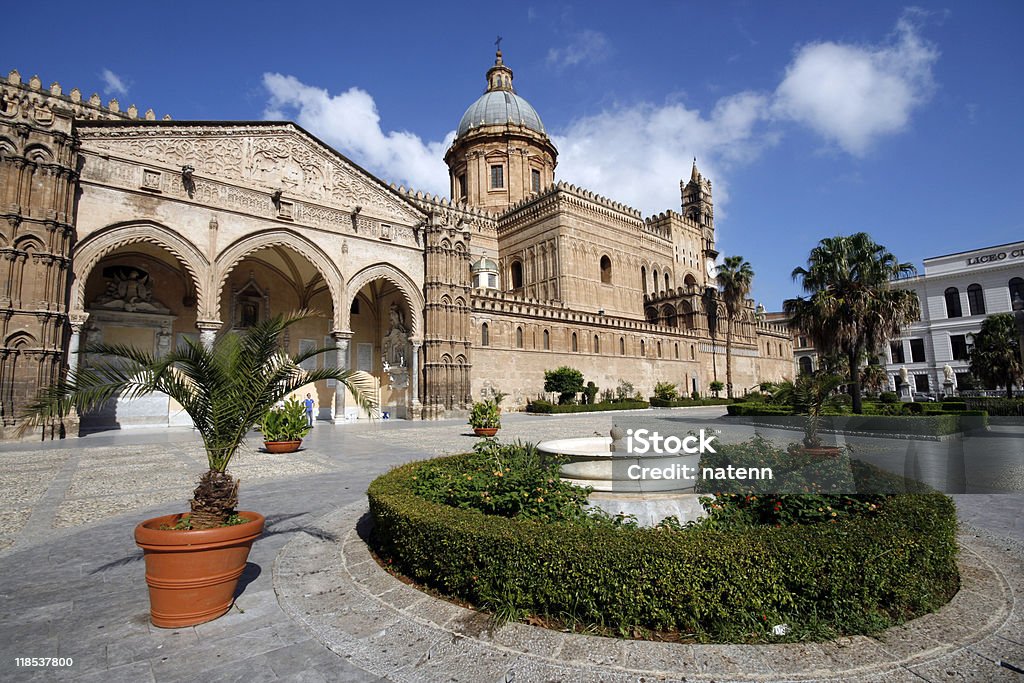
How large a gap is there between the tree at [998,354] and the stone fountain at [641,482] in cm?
3359

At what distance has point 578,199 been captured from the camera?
43688mm

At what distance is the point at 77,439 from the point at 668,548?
68.3 ft

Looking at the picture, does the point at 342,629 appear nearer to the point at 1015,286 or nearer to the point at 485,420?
the point at 485,420

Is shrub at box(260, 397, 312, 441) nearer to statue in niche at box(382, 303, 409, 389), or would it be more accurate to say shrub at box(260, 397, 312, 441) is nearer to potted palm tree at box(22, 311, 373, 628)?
potted palm tree at box(22, 311, 373, 628)

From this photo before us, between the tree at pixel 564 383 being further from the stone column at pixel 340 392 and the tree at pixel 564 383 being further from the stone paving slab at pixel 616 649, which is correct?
the stone paving slab at pixel 616 649

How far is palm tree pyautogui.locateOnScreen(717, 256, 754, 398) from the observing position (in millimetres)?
47312

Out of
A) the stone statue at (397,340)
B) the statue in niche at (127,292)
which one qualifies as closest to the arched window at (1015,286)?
the stone statue at (397,340)

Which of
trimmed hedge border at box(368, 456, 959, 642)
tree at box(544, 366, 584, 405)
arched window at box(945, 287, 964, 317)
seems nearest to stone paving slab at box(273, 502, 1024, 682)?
trimmed hedge border at box(368, 456, 959, 642)

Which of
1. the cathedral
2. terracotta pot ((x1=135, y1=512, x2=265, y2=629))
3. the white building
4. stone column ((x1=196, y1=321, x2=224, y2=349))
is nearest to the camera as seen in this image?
terracotta pot ((x1=135, y1=512, x2=265, y2=629))

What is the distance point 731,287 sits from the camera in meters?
47.5

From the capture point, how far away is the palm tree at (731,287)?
155 feet

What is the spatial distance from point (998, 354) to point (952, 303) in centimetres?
2360

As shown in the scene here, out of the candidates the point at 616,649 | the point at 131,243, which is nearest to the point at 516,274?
the point at 131,243

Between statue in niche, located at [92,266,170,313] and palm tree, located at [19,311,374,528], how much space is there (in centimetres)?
2186
